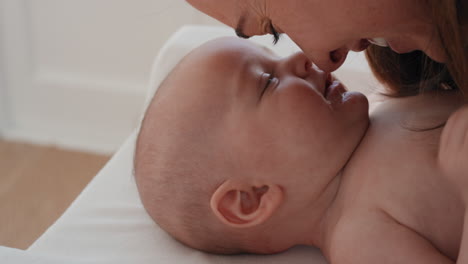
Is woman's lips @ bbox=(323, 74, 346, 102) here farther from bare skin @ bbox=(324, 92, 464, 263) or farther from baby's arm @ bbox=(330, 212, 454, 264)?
baby's arm @ bbox=(330, 212, 454, 264)

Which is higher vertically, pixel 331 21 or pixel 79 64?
pixel 331 21

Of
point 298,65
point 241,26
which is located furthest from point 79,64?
point 241,26

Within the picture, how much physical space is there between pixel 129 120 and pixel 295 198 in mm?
1613

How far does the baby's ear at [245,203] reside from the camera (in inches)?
45.6

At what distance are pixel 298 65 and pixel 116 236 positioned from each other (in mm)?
472

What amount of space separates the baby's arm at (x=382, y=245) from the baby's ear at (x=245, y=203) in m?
0.13

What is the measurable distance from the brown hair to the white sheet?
1.23 ft

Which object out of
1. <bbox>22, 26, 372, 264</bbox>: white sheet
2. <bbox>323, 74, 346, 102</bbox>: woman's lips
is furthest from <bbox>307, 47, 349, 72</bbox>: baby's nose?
<bbox>22, 26, 372, 264</bbox>: white sheet

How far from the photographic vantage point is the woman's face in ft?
3.21

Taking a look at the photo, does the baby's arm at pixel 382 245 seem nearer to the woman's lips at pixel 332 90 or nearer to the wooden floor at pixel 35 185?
the woman's lips at pixel 332 90

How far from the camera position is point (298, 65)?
4.02 ft

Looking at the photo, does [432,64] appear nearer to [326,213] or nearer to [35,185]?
[326,213]

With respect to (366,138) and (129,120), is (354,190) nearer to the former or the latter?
(366,138)

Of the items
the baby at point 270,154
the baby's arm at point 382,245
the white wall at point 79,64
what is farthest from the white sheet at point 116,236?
the white wall at point 79,64
